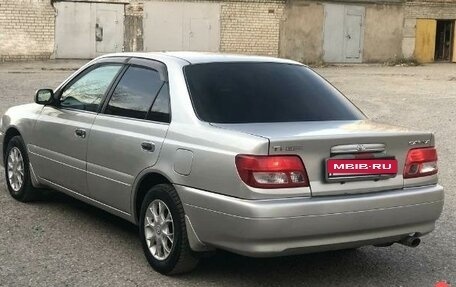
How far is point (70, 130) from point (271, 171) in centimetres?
227

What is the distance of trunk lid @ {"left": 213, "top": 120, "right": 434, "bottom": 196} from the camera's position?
4020 mm

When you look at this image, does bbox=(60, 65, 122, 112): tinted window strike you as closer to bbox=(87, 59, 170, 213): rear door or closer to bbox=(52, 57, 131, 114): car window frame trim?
bbox=(52, 57, 131, 114): car window frame trim

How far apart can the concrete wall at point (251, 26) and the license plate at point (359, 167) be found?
23876mm

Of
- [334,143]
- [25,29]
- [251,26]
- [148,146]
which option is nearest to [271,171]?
[334,143]

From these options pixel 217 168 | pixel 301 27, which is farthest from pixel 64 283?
pixel 301 27

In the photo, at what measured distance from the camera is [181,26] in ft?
89.2

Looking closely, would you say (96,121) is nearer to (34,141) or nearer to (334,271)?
(34,141)

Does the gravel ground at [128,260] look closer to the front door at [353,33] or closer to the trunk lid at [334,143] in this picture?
the trunk lid at [334,143]

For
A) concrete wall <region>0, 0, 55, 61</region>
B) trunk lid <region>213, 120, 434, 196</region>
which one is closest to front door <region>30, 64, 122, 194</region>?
trunk lid <region>213, 120, 434, 196</region>

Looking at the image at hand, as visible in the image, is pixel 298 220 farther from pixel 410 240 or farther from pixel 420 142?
pixel 420 142

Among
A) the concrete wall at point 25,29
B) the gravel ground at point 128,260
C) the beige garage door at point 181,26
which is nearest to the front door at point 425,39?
the beige garage door at point 181,26

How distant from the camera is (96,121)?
5.31 meters

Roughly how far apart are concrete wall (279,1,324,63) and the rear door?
24545mm

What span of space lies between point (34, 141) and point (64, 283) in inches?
85.2
